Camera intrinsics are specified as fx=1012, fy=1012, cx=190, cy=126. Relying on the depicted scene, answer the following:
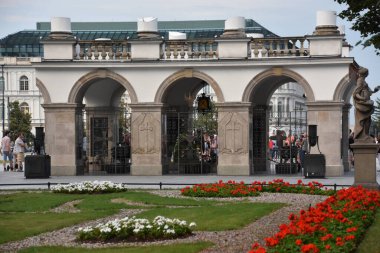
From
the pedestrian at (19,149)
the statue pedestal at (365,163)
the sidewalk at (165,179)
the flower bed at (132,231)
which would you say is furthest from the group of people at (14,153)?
the flower bed at (132,231)

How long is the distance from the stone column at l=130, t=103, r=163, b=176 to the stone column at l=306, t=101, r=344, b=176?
5.80m

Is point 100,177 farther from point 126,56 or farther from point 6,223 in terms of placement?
point 6,223

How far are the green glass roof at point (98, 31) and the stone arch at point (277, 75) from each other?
64624 millimetres

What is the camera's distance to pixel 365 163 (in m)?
25.3

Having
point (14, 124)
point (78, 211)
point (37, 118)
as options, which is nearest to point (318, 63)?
point (78, 211)

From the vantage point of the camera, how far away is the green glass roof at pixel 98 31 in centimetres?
10969

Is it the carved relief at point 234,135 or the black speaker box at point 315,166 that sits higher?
the carved relief at point 234,135

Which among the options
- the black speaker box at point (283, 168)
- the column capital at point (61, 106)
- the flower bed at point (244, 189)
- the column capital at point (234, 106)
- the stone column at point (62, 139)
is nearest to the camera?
the flower bed at point (244, 189)

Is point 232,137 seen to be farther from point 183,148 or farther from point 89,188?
point 89,188

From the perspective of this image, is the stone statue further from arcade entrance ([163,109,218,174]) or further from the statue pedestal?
arcade entrance ([163,109,218,174])

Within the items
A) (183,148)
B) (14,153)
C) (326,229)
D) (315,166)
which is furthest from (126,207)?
(14,153)

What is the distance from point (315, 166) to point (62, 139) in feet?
32.3

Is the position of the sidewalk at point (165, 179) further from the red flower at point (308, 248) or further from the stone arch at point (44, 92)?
the red flower at point (308, 248)

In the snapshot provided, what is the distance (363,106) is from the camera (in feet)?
83.8
